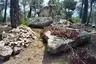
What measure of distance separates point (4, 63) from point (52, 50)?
5.17 ft

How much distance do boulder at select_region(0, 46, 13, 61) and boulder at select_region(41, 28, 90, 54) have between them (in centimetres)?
129

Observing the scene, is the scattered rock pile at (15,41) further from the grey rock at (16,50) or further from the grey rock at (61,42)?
the grey rock at (61,42)

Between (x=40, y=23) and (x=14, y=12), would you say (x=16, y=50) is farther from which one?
(x=14, y=12)

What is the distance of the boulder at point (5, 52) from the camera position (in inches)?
210

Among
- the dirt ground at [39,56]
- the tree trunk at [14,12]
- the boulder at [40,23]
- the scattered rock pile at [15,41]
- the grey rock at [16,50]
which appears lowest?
the dirt ground at [39,56]

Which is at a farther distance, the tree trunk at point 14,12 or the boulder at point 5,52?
the tree trunk at point 14,12

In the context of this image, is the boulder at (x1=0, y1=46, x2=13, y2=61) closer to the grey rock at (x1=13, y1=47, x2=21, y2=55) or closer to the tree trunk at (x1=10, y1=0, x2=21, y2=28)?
the grey rock at (x1=13, y1=47, x2=21, y2=55)

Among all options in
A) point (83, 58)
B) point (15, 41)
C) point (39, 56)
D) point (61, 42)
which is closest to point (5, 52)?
point (15, 41)

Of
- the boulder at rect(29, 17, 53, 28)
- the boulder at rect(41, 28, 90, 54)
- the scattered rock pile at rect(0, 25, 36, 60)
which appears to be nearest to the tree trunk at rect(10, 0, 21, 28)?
the boulder at rect(29, 17, 53, 28)

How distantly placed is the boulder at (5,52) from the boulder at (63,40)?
4.25 ft

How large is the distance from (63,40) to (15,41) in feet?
→ 5.78

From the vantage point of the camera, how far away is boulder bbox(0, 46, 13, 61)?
5.34 m

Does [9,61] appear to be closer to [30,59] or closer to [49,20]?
[30,59]

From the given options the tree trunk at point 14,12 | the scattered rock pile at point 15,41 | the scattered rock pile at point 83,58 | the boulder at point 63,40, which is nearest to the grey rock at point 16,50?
the scattered rock pile at point 15,41
